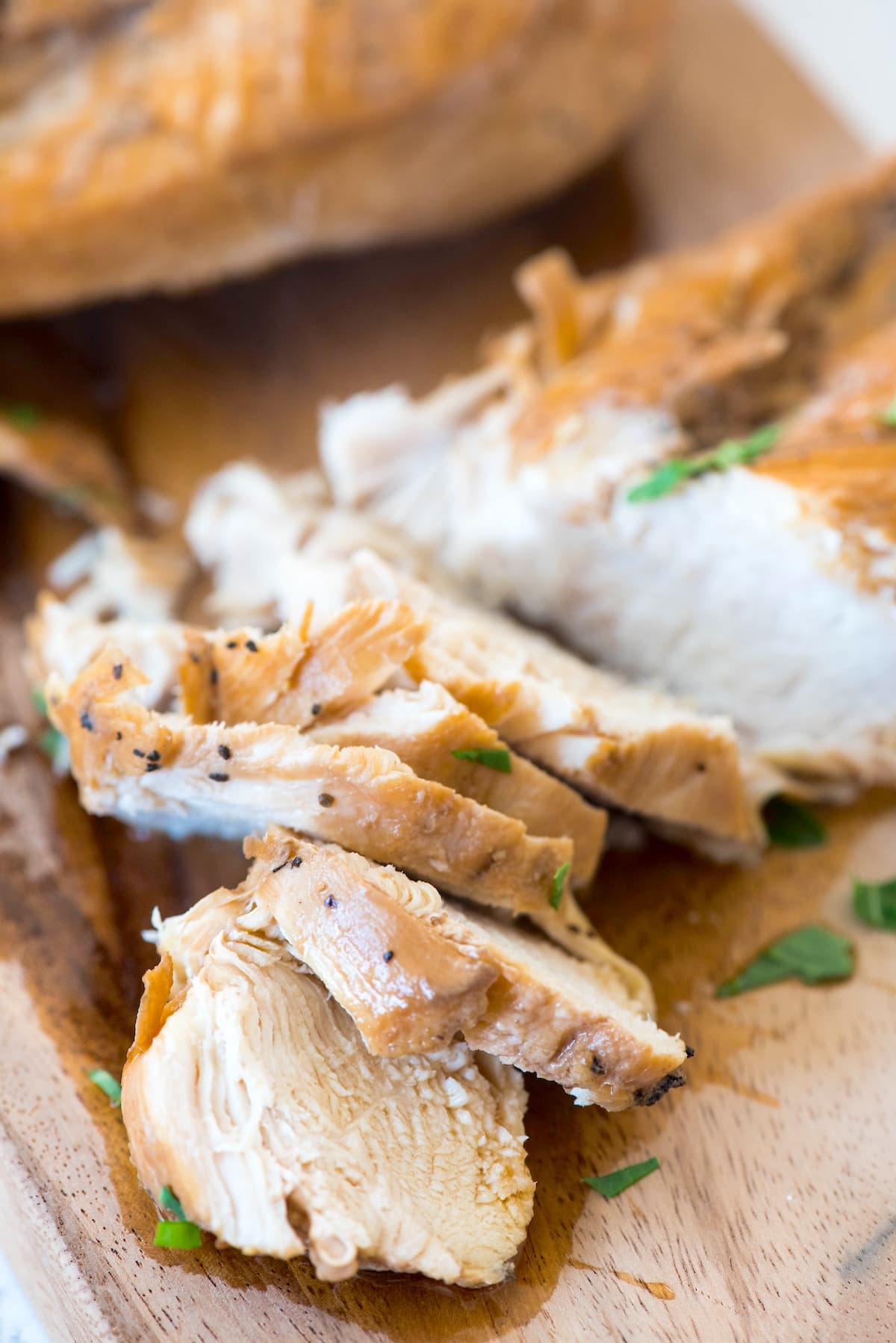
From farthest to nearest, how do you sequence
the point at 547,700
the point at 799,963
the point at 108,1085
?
the point at 799,963 → the point at 547,700 → the point at 108,1085

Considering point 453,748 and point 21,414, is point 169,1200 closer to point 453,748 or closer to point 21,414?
point 453,748

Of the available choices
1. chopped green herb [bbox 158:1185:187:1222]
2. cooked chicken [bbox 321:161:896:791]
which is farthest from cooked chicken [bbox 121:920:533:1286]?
cooked chicken [bbox 321:161:896:791]

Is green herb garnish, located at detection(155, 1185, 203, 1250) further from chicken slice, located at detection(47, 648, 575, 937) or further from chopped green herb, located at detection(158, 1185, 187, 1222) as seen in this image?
chicken slice, located at detection(47, 648, 575, 937)

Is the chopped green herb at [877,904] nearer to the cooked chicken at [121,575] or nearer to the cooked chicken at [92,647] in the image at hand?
the cooked chicken at [92,647]

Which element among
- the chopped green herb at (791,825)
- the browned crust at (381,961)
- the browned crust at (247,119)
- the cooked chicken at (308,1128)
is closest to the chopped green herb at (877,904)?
the chopped green herb at (791,825)

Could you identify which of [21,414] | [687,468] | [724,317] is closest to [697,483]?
[687,468]

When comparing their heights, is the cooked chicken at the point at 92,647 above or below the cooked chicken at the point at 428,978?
above
